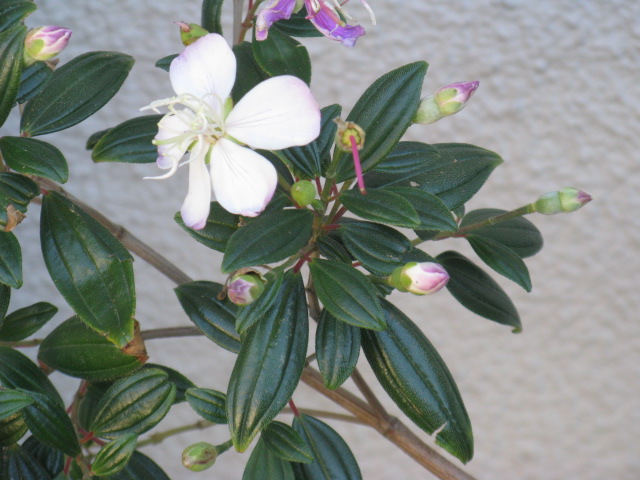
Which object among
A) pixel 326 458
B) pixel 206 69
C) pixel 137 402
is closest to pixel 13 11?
pixel 206 69

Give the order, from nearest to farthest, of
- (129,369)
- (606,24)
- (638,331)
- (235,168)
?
1. (235,168)
2. (129,369)
3. (606,24)
4. (638,331)

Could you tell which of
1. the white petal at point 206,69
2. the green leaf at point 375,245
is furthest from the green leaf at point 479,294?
the white petal at point 206,69

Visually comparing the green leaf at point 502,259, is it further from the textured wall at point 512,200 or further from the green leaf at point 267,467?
the textured wall at point 512,200

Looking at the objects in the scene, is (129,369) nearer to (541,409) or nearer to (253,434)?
(253,434)

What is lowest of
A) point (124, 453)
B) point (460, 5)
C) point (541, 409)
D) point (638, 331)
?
point (541, 409)

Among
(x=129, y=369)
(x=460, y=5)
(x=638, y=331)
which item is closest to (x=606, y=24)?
(x=460, y=5)

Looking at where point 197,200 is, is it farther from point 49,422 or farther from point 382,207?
point 49,422

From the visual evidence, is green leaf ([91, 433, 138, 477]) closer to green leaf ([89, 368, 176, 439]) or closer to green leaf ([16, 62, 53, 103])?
green leaf ([89, 368, 176, 439])
